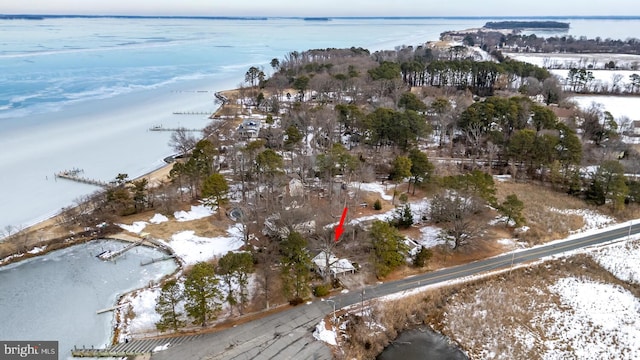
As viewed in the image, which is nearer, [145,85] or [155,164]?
[155,164]

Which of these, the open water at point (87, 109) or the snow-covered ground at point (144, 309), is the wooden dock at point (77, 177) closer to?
the open water at point (87, 109)

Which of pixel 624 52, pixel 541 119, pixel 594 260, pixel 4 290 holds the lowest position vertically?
pixel 4 290

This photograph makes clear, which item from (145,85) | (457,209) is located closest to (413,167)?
(457,209)

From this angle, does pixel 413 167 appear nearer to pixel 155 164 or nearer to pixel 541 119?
pixel 541 119

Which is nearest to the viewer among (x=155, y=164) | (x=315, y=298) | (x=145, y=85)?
(x=315, y=298)

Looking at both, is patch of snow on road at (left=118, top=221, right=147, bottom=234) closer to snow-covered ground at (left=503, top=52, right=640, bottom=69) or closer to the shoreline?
the shoreline

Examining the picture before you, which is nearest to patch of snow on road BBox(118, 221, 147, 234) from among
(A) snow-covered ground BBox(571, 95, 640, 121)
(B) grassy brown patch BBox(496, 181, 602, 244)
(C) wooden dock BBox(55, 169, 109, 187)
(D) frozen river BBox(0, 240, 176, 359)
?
(D) frozen river BBox(0, 240, 176, 359)

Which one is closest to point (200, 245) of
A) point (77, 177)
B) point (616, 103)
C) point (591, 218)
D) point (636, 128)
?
point (77, 177)
